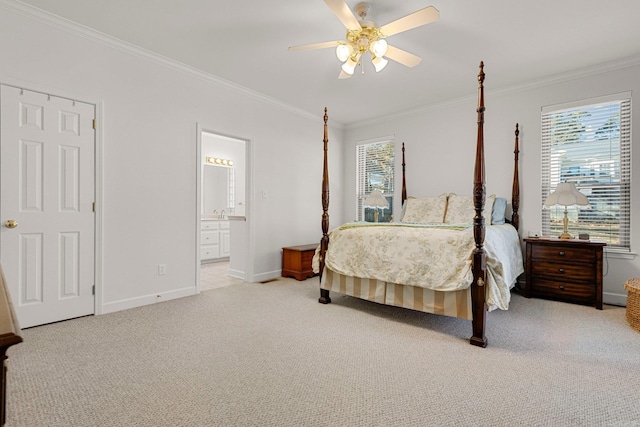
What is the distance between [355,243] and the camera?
3186mm

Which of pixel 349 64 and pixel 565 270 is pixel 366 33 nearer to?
pixel 349 64

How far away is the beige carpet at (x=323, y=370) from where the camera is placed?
155 centimetres

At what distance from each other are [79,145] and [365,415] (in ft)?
10.3

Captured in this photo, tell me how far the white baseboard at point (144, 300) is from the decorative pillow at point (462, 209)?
333cm

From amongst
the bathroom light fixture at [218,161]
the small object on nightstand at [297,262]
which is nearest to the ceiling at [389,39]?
the small object on nightstand at [297,262]

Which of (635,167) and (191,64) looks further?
(191,64)

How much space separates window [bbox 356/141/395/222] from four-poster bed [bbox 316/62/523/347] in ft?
7.17

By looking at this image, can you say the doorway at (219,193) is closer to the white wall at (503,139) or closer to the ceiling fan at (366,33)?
the white wall at (503,139)

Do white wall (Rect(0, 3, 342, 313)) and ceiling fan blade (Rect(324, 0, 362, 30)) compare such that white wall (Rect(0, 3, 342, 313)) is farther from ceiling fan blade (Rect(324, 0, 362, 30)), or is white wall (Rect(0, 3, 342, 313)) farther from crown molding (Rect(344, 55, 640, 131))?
crown molding (Rect(344, 55, 640, 131))

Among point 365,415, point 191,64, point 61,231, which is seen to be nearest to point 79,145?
point 61,231

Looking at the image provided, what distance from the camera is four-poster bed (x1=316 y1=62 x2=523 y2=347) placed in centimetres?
240

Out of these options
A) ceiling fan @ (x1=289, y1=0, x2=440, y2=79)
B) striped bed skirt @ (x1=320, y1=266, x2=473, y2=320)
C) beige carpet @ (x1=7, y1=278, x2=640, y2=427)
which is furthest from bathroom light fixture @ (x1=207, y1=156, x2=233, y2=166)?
ceiling fan @ (x1=289, y1=0, x2=440, y2=79)

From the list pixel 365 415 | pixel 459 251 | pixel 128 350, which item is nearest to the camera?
pixel 365 415

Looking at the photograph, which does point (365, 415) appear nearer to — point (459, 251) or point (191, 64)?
point (459, 251)
